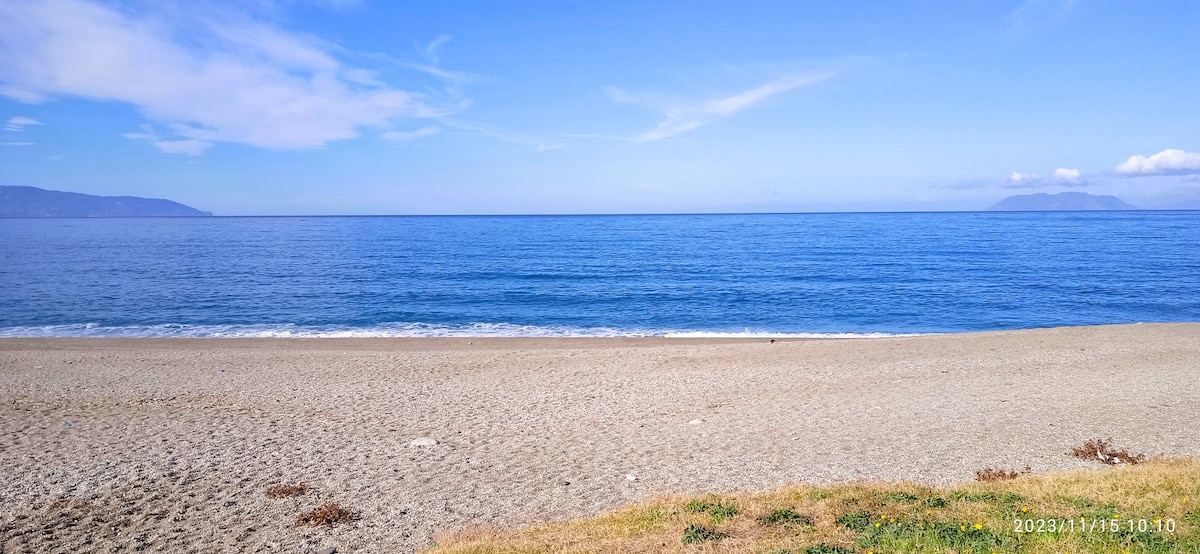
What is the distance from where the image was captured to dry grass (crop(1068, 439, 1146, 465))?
10125 millimetres

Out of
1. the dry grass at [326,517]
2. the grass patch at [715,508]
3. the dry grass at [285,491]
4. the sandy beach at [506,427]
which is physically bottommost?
the sandy beach at [506,427]

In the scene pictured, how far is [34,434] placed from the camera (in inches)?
489

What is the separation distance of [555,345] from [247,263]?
43.2 m

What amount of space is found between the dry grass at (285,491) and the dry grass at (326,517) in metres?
0.90

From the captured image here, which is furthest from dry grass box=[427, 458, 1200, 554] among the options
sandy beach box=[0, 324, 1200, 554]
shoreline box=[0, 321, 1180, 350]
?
shoreline box=[0, 321, 1180, 350]

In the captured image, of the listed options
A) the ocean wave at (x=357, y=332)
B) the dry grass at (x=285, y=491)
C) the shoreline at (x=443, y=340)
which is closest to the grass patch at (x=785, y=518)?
the dry grass at (x=285, y=491)

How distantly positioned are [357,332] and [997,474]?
2548 cm

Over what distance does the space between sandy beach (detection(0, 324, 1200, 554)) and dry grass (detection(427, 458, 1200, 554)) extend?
1339 millimetres

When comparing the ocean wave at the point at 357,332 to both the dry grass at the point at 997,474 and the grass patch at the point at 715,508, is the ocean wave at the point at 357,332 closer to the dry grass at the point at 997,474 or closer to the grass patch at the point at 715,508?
the dry grass at the point at 997,474

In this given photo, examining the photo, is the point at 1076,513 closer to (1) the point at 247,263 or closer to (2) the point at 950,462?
(2) the point at 950,462

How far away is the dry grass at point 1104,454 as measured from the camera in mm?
10125

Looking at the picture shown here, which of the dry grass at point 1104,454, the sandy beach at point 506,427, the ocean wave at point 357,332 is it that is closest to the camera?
the sandy beach at point 506,427

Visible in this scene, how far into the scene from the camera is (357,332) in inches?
1144

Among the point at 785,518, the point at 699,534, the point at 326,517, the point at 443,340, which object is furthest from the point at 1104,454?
the point at 443,340
